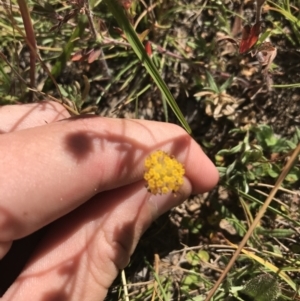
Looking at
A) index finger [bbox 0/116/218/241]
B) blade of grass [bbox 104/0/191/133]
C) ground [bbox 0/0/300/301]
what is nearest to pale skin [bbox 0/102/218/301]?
index finger [bbox 0/116/218/241]

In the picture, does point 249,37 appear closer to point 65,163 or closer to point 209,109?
point 209,109

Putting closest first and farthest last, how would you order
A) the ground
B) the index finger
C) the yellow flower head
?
the yellow flower head
the index finger
the ground

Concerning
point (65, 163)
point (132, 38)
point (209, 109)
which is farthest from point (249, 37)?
point (65, 163)

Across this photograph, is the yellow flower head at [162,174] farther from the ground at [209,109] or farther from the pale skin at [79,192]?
the ground at [209,109]

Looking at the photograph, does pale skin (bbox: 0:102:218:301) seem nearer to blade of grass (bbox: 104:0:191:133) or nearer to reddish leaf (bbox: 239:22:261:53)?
blade of grass (bbox: 104:0:191:133)

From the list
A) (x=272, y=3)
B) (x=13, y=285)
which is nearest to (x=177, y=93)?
(x=272, y=3)
